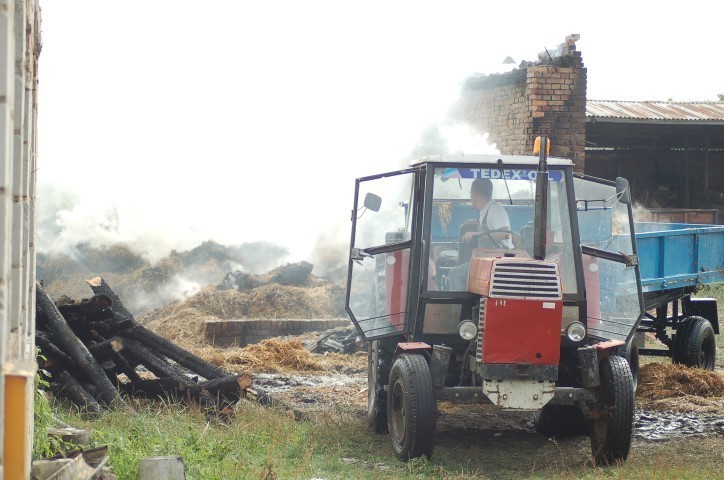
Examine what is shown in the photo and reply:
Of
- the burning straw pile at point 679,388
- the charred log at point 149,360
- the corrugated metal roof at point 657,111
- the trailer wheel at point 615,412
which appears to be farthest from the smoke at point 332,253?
the trailer wheel at point 615,412

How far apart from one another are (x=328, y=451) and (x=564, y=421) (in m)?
2.21

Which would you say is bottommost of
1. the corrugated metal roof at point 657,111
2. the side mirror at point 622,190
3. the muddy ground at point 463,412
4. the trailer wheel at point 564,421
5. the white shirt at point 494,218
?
the muddy ground at point 463,412

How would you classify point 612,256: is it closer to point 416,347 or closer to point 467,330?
point 467,330

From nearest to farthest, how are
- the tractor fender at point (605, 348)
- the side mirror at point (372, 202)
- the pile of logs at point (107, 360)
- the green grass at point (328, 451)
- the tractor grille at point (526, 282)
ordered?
the green grass at point (328, 451), the tractor grille at point (526, 282), the tractor fender at point (605, 348), the side mirror at point (372, 202), the pile of logs at point (107, 360)

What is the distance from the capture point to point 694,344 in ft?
38.0

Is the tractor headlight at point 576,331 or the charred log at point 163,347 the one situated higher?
the tractor headlight at point 576,331

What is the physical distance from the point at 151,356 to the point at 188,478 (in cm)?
348

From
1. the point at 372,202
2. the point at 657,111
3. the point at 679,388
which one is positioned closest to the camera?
the point at 372,202

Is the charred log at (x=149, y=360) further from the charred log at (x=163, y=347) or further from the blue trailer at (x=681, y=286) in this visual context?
the blue trailer at (x=681, y=286)

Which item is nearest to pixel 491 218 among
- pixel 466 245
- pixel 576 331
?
pixel 466 245

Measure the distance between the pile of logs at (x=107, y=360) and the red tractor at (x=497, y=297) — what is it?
1561 millimetres

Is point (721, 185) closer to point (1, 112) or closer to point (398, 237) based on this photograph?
point (398, 237)

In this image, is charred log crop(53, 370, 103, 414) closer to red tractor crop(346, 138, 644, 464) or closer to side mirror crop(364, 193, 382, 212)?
red tractor crop(346, 138, 644, 464)

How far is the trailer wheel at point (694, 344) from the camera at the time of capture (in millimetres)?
11566
